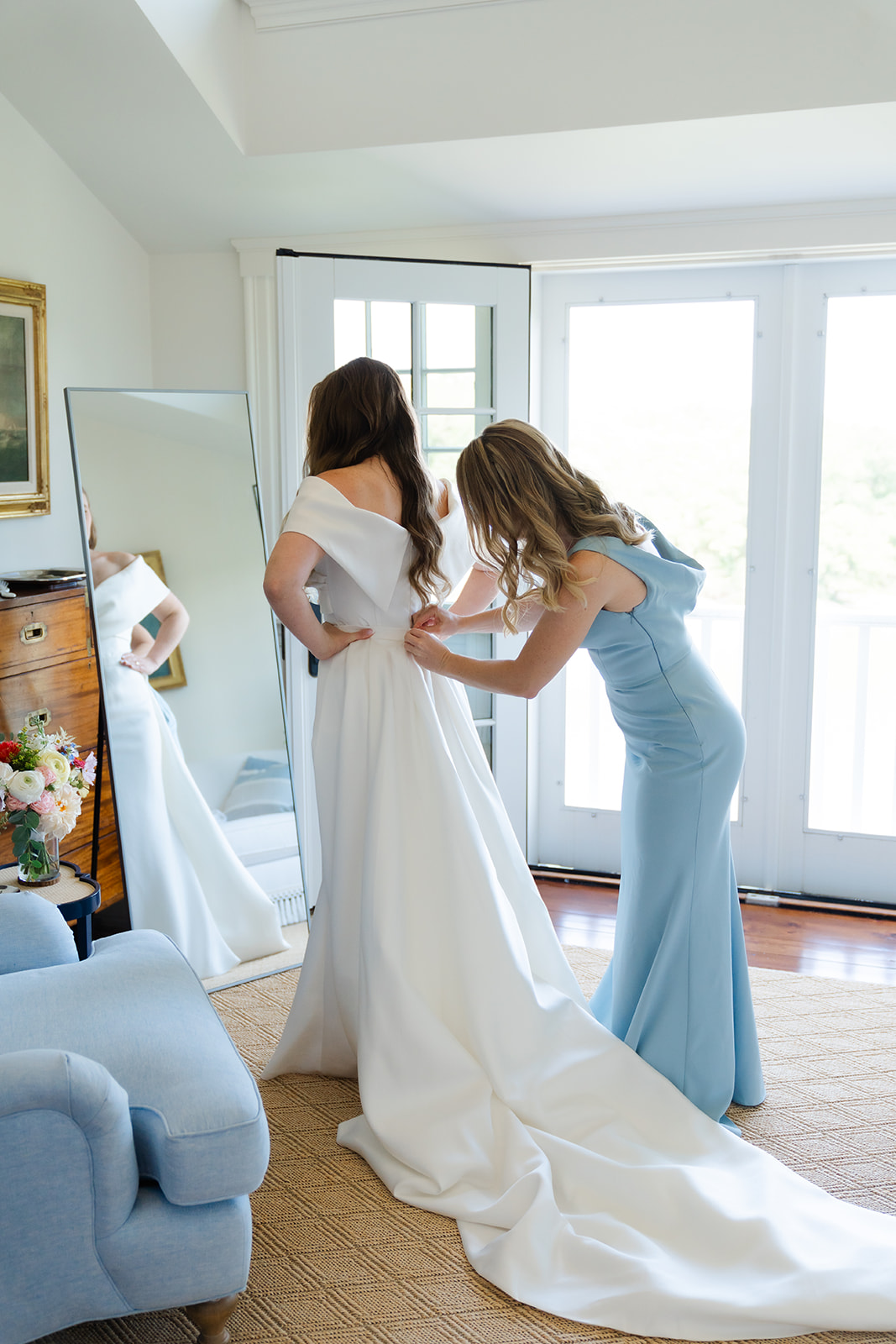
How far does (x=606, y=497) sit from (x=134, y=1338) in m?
1.71

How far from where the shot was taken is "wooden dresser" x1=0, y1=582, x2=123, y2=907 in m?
2.92

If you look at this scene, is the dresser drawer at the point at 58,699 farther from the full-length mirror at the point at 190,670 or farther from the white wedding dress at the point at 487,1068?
the white wedding dress at the point at 487,1068

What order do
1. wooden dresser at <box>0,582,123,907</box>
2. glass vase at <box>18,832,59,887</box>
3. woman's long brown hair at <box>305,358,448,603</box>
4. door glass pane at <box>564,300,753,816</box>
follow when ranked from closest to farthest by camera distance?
woman's long brown hair at <box>305,358,448,603</box>
glass vase at <box>18,832,59,887</box>
wooden dresser at <box>0,582,123,907</box>
door glass pane at <box>564,300,753,816</box>

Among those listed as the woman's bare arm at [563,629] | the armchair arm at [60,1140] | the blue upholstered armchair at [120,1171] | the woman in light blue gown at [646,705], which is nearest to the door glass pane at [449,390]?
the woman in light blue gown at [646,705]

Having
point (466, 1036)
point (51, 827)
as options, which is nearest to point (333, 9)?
point (51, 827)

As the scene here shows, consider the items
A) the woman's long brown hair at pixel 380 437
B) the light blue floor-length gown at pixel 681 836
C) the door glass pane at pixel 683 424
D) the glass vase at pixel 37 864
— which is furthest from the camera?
the door glass pane at pixel 683 424

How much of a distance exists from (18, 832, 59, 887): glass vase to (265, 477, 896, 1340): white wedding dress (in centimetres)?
77

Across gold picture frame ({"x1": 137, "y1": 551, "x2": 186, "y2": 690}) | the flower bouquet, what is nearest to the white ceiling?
gold picture frame ({"x1": 137, "y1": 551, "x2": 186, "y2": 690})

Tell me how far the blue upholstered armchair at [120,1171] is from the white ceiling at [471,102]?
2492 millimetres

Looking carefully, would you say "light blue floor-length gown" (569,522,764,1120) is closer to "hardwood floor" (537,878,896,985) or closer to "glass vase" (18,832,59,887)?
"hardwood floor" (537,878,896,985)

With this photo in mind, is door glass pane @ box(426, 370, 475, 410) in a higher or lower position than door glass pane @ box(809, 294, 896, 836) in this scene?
higher

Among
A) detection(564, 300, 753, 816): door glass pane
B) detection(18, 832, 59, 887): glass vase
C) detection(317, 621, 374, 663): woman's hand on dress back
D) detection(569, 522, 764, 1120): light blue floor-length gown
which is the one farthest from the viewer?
detection(564, 300, 753, 816): door glass pane

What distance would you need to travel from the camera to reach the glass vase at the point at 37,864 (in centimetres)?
269

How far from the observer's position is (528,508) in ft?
6.65
